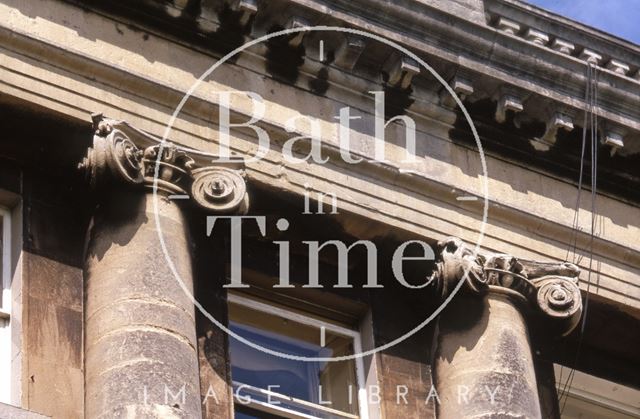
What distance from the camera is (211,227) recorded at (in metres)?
19.9

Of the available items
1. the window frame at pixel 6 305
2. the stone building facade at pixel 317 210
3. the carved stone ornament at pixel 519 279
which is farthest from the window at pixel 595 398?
the window frame at pixel 6 305

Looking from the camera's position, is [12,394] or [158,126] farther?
[158,126]

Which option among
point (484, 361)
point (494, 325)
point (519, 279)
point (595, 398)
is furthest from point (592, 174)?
point (484, 361)

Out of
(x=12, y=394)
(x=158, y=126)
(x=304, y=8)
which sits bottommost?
(x=12, y=394)

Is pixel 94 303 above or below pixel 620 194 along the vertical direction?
below

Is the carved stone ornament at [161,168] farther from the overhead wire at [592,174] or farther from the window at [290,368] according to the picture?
the overhead wire at [592,174]

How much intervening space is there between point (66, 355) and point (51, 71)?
258 cm

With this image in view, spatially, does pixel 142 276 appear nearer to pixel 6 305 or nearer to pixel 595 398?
pixel 6 305

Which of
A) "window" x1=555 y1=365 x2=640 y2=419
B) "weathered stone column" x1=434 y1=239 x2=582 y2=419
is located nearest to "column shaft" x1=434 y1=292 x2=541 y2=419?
"weathered stone column" x1=434 y1=239 x2=582 y2=419

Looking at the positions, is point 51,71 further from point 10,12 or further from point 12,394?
point 12,394

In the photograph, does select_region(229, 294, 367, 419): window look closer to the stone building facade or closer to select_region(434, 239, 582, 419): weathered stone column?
the stone building facade

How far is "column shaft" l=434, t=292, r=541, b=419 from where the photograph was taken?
19.7 m

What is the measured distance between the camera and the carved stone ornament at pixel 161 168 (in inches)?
757

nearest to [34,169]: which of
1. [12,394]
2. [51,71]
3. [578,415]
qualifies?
[51,71]
